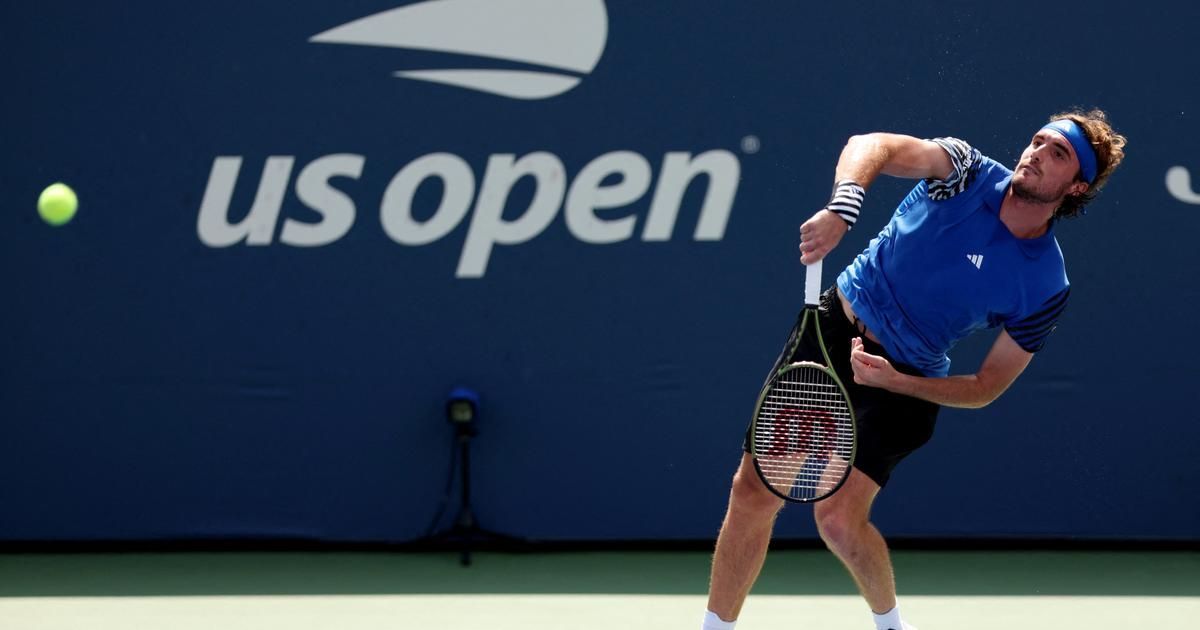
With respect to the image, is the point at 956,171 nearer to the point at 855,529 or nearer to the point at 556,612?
the point at 855,529

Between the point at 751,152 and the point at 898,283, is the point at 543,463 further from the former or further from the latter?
the point at 898,283

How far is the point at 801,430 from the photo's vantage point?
3.44 meters

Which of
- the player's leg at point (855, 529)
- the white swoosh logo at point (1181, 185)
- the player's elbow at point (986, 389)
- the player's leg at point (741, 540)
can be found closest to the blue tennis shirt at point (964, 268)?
the player's elbow at point (986, 389)

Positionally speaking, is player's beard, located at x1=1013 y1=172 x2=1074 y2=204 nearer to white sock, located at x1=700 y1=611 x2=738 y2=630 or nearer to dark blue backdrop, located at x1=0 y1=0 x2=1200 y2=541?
white sock, located at x1=700 y1=611 x2=738 y2=630

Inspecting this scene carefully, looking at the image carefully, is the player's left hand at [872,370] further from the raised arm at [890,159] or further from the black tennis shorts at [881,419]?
the raised arm at [890,159]

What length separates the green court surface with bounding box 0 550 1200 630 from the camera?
4.21 m

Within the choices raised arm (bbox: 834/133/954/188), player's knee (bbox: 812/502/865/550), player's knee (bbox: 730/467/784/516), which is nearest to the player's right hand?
raised arm (bbox: 834/133/954/188)

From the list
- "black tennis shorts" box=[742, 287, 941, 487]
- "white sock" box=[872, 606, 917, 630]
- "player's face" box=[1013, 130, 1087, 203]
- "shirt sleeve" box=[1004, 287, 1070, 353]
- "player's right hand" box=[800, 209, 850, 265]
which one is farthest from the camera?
"white sock" box=[872, 606, 917, 630]

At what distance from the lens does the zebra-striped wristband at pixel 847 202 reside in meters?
3.00

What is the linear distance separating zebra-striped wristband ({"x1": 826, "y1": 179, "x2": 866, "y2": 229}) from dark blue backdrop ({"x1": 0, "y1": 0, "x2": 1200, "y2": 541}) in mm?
1706

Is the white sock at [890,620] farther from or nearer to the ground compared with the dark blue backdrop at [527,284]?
nearer to the ground

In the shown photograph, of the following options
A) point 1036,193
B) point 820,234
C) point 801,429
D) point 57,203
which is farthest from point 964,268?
point 57,203

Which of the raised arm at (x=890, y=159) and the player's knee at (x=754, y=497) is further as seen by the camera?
the player's knee at (x=754, y=497)

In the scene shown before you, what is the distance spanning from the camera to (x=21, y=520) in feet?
16.0
